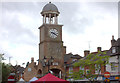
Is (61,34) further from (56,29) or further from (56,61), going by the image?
(56,61)

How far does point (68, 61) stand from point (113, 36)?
19191 mm

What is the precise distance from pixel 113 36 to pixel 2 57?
2418 cm

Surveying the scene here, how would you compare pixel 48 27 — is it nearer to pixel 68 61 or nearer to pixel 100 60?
pixel 68 61

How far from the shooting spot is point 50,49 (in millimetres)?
78500

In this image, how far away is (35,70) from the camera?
82.6 metres

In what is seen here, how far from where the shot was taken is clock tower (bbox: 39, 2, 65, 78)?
7772cm

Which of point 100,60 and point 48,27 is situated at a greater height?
point 48,27

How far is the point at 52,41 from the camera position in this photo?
79.2 metres

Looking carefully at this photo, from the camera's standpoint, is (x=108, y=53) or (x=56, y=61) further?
(x=56, y=61)

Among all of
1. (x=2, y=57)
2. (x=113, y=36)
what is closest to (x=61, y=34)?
(x=113, y=36)

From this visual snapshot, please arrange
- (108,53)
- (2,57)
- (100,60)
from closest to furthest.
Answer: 1. (100,60)
2. (2,57)
3. (108,53)

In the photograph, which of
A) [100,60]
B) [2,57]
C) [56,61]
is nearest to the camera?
[100,60]

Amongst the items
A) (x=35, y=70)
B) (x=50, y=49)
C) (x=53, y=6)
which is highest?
(x=53, y=6)

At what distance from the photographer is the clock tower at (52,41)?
255 feet
